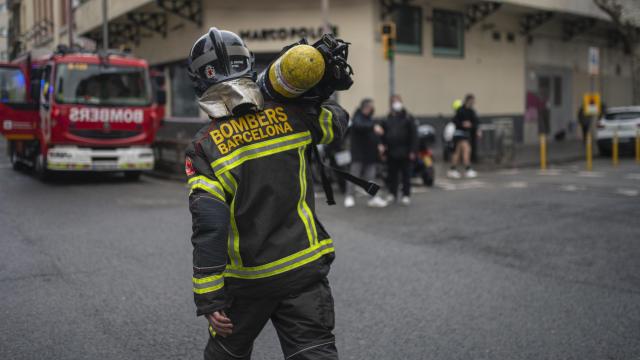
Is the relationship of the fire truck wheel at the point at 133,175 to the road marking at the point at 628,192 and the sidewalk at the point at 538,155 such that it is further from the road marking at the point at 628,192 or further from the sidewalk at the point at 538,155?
the road marking at the point at 628,192

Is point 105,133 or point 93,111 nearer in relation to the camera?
point 93,111

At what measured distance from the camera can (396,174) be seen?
11453mm

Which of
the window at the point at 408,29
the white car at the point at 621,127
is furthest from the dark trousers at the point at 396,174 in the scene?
the white car at the point at 621,127

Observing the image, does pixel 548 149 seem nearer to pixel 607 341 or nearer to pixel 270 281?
pixel 607 341

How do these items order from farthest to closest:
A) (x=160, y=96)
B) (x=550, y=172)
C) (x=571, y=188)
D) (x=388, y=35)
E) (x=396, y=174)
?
1. (x=550, y=172)
2. (x=388, y=35)
3. (x=160, y=96)
4. (x=571, y=188)
5. (x=396, y=174)

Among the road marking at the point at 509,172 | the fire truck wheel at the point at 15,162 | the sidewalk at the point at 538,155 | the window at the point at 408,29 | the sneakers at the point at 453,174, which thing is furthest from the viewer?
the window at the point at 408,29

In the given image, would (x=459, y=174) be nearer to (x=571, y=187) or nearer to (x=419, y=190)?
(x=419, y=190)

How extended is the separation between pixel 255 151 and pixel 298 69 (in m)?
0.35

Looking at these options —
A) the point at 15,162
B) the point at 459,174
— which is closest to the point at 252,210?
the point at 459,174

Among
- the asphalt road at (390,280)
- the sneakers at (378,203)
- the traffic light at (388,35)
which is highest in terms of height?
the traffic light at (388,35)

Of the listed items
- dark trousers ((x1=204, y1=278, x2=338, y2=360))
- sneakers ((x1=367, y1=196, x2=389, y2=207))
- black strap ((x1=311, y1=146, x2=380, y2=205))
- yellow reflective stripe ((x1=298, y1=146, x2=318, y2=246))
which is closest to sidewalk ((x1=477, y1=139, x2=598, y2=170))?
sneakers ((x1=367, y1=196, x2=389, y2=207))

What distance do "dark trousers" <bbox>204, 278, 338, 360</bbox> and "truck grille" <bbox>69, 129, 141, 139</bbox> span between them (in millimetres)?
12096

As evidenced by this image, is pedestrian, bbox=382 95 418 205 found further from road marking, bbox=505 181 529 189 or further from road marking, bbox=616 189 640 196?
road marking, bbox=616 189 640 196

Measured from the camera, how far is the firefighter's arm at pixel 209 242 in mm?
2477
